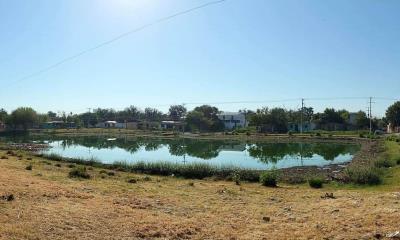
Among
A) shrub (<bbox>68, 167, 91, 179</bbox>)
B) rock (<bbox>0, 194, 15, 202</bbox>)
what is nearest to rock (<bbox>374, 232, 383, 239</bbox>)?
rock (<bbox>0, 194, 15, 202</bbox>)

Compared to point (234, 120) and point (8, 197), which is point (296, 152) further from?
point (234, 120)

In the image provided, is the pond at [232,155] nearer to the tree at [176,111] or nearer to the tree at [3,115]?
the tree at [3,115]

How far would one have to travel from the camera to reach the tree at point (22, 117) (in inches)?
5226

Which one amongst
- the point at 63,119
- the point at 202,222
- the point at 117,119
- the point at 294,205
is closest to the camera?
the point at 202,222

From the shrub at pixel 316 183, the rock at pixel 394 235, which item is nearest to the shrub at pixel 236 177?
the shrub at pixel 316 183

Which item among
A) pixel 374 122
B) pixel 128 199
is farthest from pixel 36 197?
pixel 374 122

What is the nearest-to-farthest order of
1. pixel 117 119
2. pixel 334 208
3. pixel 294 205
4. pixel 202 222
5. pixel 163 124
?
1. pixel 202 222
2. pixel 334 208
3. pixel 294 205
4. pixel 163 124
5. pixel 117 119

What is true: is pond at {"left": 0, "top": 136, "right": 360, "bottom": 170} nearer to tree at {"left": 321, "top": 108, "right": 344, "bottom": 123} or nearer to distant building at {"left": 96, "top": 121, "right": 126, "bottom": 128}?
tree at {"left": 321, "top": 108, "right": 344, "bottom": 123}

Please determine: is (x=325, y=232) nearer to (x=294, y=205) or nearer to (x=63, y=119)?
(x=294, y=205)

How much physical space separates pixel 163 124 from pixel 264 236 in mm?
151403

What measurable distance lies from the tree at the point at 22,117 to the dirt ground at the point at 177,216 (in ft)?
409

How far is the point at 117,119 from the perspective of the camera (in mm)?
190750

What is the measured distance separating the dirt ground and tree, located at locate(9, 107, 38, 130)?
125 meters

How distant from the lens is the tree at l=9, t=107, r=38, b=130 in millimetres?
132750
